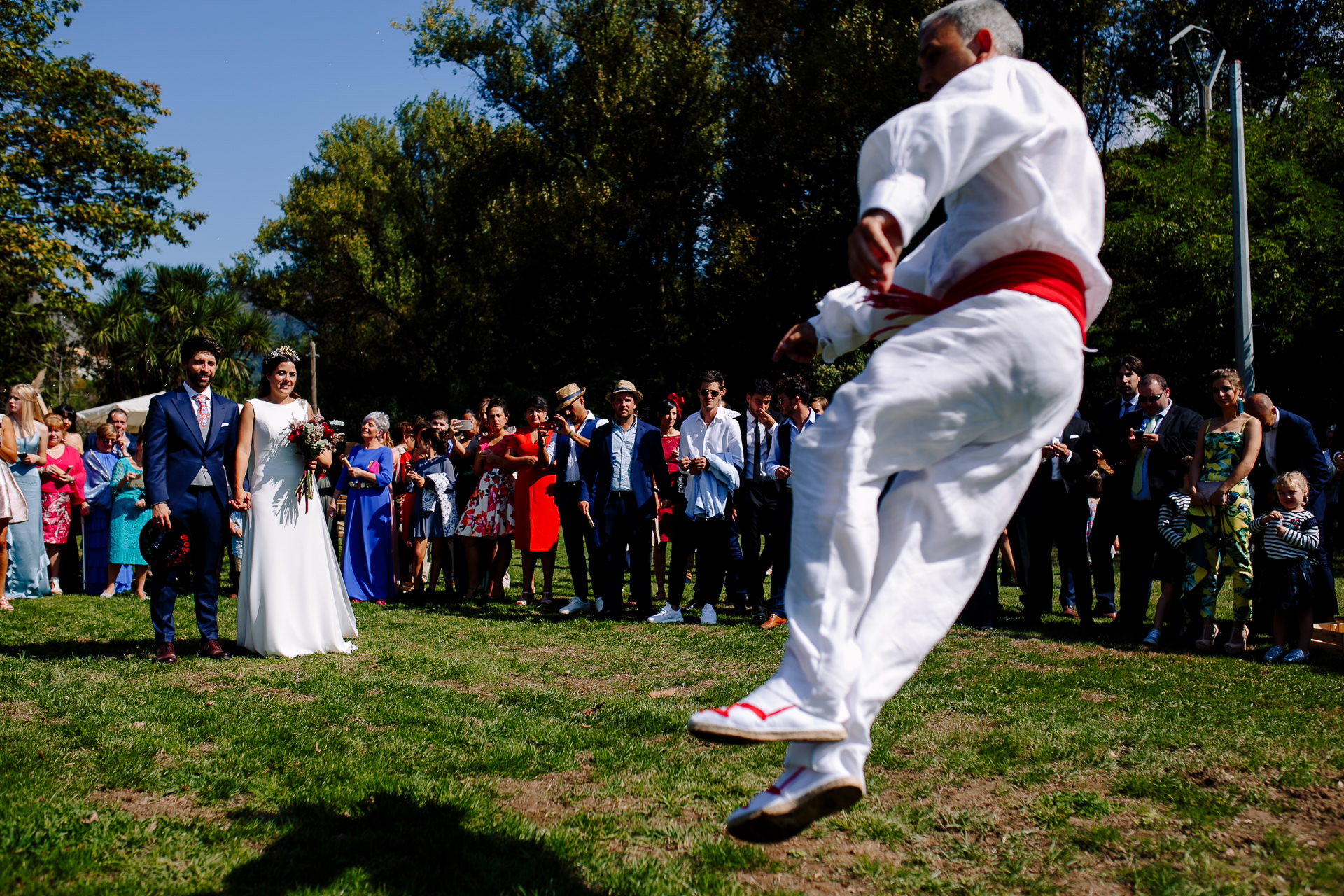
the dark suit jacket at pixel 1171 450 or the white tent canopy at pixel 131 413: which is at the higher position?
the white tent canopy at pixel 131 413

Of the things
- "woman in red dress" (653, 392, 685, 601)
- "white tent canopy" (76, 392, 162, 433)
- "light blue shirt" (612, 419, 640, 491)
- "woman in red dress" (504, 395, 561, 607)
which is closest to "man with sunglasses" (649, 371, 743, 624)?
"woman in red dress" (653, 392, 685, 601)

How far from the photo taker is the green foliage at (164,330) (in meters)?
34.3

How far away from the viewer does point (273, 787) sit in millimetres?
4273

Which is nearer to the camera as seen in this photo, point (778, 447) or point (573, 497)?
point (778, 447)

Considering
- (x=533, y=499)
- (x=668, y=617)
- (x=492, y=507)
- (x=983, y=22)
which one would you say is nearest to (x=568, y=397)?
(x=533, y=499)

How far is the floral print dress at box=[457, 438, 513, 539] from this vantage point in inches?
456

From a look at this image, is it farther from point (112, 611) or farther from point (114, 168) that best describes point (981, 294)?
point (114, 168)

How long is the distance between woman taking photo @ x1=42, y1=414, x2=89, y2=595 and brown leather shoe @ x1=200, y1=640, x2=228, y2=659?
619 cm

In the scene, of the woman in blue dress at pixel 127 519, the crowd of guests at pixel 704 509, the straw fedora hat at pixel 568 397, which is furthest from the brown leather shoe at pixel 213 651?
the woman in blue dress at pixel 127 519

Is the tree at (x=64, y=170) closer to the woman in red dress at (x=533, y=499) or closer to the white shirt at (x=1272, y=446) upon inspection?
the woman in red dress at (x=533, y=499)

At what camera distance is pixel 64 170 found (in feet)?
76.9

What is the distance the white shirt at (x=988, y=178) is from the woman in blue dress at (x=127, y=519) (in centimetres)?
1154

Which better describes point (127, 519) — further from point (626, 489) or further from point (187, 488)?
point (626, 489)

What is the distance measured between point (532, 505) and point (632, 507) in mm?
1791
